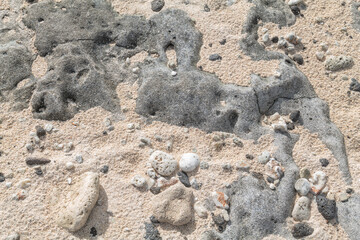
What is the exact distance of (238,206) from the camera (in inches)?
124

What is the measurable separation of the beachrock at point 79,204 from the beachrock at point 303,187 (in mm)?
1717

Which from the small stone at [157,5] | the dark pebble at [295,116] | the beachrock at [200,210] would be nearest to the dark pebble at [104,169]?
the beachrock at [200,210]

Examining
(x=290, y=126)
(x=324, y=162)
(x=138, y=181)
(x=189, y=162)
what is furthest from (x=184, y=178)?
(x=324, y=162)

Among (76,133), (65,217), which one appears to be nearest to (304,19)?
(76,133)

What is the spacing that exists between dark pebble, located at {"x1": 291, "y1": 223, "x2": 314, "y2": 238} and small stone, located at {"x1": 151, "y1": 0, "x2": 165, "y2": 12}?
2.69m

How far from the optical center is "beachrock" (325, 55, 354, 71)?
3.96 metres

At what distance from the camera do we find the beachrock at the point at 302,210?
3.13 metres

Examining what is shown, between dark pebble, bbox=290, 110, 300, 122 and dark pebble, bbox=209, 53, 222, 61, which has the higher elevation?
dark pebble, bbox=209, 53, 222, 61

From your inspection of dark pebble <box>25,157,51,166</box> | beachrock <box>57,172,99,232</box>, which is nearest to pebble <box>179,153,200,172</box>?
beachrock <box>57,172,99,232</box>

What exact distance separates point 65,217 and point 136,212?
563 millimetres

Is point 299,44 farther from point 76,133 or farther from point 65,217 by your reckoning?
point 65,217

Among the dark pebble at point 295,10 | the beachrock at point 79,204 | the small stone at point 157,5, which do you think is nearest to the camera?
the beachrock at point 79,204

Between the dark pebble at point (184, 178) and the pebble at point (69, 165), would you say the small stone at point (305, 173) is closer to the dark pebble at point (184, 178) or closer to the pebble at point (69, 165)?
the dark pebble at point (184, 178)

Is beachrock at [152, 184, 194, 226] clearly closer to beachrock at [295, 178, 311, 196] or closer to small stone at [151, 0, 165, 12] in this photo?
beachrock at [295, 178, 311, 196]
